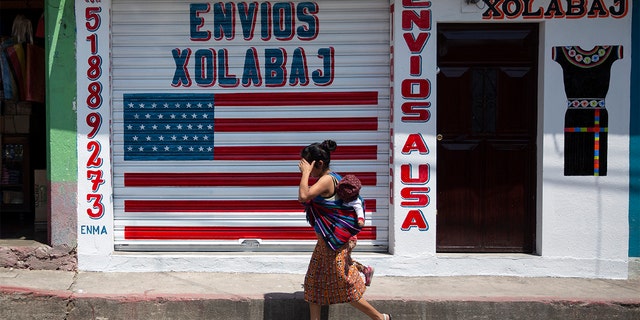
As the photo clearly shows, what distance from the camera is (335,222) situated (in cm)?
502

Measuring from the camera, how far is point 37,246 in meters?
6.79

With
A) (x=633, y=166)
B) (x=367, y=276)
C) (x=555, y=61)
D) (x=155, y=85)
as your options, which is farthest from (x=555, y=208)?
(x=155, y=85)

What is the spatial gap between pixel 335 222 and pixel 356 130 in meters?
2.02

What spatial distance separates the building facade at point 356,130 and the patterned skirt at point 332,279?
1628 millimetres

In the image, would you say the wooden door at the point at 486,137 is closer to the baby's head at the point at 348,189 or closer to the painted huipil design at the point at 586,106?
the painted huipil design at the point at 586,106

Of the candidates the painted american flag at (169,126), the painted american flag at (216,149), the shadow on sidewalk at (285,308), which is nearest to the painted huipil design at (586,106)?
the painted american flag at (216,149)

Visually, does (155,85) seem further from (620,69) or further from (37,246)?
(620,69)

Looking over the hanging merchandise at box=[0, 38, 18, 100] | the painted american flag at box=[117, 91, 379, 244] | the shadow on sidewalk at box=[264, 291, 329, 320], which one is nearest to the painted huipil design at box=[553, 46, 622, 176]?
the painted american flag at box=[117, 91, 379, 244]

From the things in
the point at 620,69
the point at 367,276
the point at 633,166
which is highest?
the point at 620,69

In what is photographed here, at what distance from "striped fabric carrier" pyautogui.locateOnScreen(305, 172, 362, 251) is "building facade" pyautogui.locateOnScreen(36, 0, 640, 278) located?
5.52 feet

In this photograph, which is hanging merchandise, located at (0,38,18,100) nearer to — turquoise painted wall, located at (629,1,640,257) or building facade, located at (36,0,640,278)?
building facade, located at (36,0,640,278)

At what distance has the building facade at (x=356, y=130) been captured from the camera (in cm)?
657

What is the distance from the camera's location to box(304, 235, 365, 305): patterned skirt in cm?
505

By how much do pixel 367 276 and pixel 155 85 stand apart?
3.24 m
